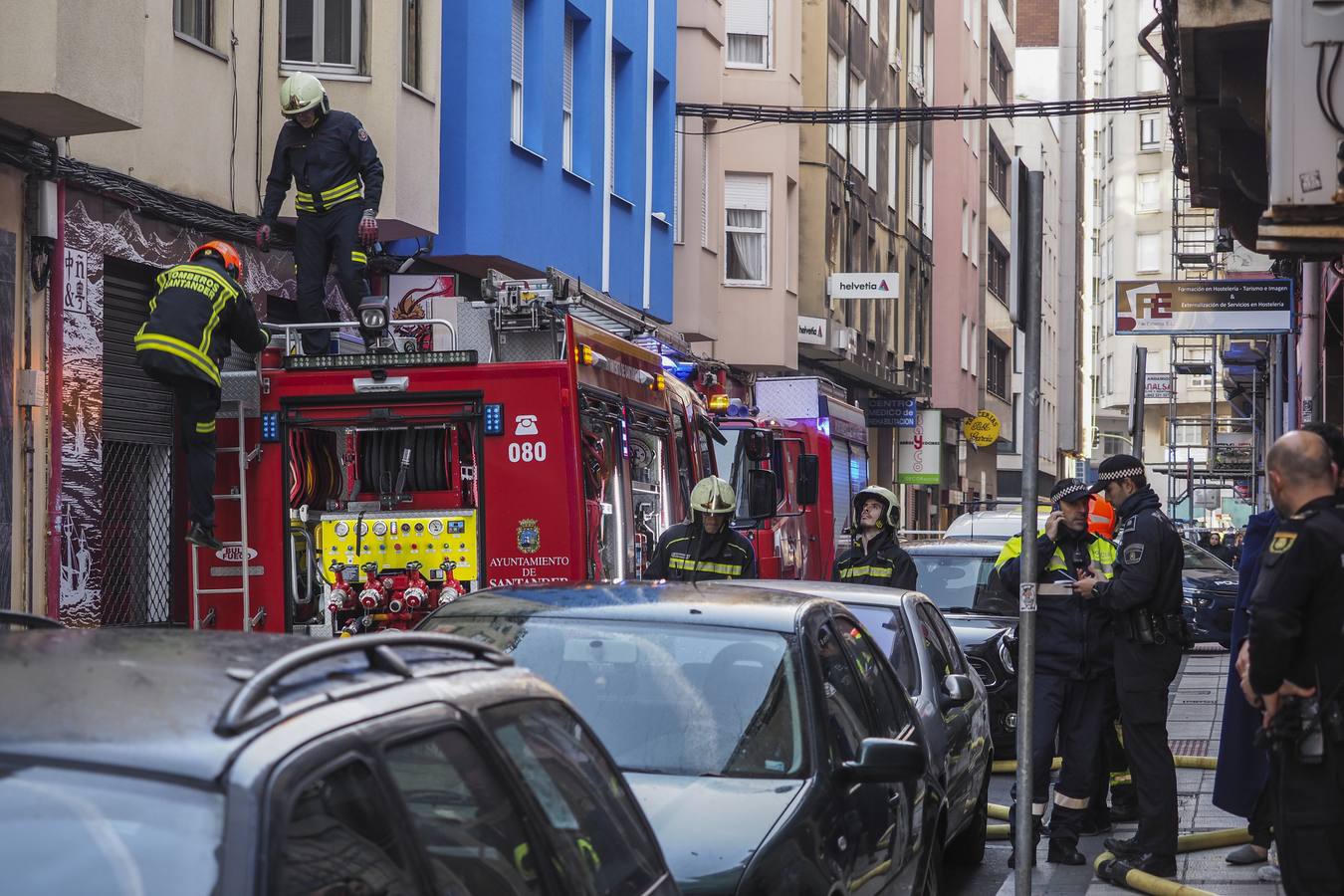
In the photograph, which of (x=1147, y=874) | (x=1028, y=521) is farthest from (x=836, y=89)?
(x=1028, y=521)

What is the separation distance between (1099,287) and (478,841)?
326 ft

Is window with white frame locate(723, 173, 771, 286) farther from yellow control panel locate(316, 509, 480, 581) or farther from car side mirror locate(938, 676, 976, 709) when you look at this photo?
car side mirror locate(938, 676, 976, 709)

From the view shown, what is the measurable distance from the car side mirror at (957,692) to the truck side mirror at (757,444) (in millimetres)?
8942

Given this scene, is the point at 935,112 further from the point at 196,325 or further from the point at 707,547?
the point at 196,325

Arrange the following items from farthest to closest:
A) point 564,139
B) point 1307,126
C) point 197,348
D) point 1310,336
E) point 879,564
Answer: point 564,139 → point 1310,336 → point 879,564 → point 197,348 → point 1307,126

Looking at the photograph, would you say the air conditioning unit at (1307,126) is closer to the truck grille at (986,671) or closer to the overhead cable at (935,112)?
the truck grille at (986,671)

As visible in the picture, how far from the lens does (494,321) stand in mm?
10844

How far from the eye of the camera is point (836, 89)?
126 feet

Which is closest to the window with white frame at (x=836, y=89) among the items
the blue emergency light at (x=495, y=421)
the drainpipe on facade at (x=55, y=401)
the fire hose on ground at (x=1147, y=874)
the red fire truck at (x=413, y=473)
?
the drainpipe on facade at (x=55, y=401)

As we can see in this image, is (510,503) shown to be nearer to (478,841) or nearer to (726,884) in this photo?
(726,884)

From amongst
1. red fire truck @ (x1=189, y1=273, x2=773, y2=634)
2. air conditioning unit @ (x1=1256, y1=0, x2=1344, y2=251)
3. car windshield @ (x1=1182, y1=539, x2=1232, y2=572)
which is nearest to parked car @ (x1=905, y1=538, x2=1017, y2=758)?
red fire truck @ (x1=189, y1=273, x2=773, y2=634)

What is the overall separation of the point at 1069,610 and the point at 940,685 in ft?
3.01

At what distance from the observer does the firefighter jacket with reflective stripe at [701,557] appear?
11.3 metres

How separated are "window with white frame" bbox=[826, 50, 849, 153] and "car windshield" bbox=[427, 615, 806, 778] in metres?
30.7
